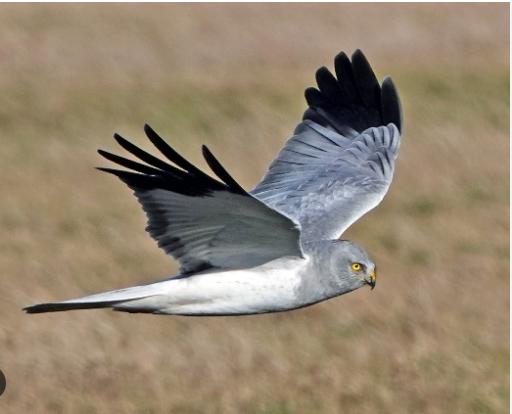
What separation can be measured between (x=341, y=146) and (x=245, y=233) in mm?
2218

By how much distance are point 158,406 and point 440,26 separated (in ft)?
42.1

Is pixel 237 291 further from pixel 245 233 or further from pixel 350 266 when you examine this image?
pixel 350 266

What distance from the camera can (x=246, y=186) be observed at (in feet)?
45.0

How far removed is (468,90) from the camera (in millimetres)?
17984

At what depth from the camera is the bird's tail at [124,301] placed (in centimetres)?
645

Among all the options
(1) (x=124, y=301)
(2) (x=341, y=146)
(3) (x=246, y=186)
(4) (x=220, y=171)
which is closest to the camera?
(4) (x=220, y=171)

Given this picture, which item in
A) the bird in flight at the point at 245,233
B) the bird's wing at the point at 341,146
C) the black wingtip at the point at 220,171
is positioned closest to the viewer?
the black wingtip at the point at 220,171

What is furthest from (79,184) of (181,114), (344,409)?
(344,409)

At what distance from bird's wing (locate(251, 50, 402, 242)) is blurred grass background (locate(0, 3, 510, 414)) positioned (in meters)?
1.85

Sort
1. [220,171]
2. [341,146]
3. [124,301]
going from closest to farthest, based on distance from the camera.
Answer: [220,171] → [124,301] → [341,146]

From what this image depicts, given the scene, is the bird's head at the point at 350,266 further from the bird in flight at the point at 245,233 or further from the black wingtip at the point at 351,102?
the black wingtip at the point at 351,102

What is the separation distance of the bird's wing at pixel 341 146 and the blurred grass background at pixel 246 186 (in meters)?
1.85

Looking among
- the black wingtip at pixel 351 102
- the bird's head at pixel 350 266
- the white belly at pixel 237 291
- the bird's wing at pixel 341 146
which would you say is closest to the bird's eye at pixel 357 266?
the bird's head at pixel 350 266

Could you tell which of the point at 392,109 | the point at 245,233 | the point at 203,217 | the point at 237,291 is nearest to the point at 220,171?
the point at 203,217
